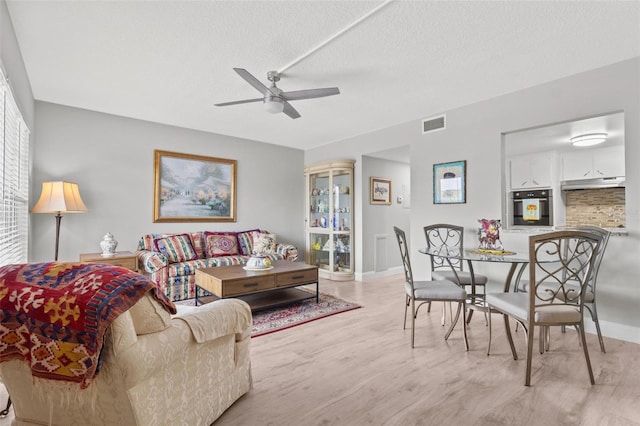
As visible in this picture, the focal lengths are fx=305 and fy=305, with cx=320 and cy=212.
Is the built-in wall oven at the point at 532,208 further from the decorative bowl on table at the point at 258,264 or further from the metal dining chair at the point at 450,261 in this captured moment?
the decorative bowl on table at the point at 258,264

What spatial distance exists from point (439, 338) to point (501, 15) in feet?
8.37

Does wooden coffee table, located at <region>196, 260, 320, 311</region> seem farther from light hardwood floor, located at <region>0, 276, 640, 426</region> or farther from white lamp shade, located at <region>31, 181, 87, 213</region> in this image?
white lamp shade, located at <region>31, 181, 87, 213</region>

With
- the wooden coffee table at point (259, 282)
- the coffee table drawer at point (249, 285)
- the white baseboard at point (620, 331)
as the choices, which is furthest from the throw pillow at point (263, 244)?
the white baseboard at point (620, 331)

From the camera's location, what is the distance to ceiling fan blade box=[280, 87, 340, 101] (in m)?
2.59

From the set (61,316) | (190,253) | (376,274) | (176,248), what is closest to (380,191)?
(376,274)

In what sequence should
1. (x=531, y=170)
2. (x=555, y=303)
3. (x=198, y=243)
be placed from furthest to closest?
(x=531, y=170) < (x=198, y=243) < (x=555, y=303)

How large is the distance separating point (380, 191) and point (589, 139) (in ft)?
10.2

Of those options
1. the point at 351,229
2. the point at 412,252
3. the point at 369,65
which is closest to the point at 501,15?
the point at 369,65

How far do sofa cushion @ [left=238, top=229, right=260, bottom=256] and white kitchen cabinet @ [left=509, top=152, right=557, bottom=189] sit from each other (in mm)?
5055

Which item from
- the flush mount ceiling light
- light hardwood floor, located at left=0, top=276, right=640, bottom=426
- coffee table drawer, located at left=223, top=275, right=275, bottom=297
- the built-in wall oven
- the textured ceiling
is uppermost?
the textured ceiling

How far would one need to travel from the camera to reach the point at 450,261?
11.2 ft

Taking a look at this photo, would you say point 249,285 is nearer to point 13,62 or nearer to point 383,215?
point 13,62

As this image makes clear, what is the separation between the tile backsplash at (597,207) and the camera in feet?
16.2

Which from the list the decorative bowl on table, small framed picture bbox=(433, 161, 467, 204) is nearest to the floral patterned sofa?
the decorative bowl on table
